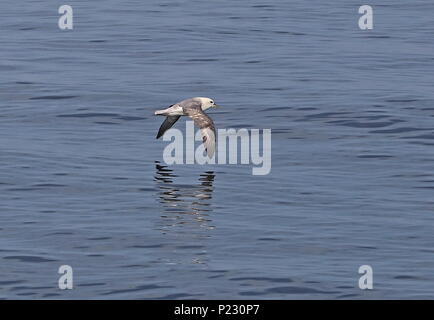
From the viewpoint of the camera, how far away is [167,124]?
37219 mm

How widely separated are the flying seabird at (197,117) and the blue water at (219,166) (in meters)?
0.74

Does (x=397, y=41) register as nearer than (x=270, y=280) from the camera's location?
No

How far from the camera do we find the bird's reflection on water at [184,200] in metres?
29.2

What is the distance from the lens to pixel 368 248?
89.1 ft

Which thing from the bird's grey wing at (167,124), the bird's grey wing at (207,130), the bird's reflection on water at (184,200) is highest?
the bird's grey wing at (167,124)

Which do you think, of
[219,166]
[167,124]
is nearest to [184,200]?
[219,166]

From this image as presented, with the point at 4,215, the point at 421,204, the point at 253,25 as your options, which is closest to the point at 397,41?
the point at 253,25

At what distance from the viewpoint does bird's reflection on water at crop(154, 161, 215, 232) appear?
29.2m

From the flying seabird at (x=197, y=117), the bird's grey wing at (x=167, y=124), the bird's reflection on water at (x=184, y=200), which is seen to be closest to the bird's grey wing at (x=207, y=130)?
the flying seabird at (x=197, y=117)

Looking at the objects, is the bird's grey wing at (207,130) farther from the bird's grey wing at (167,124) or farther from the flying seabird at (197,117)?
the bird's grey wing at (167,124)

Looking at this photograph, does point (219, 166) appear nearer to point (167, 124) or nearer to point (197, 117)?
point (197, 117)

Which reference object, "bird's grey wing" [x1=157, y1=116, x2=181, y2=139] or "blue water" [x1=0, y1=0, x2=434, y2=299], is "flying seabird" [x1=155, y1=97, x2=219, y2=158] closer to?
"bird's grey wing" [x1=157, y1=116, x2=181, y2=139]

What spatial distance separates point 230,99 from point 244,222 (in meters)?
14.3

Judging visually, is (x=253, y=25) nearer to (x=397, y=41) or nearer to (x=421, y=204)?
(x=397, y=41)
